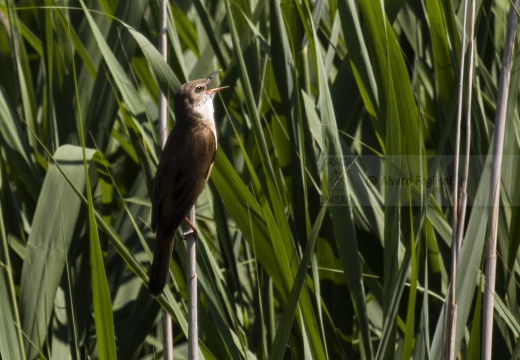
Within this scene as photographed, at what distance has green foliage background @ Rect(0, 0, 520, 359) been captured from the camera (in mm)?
1822

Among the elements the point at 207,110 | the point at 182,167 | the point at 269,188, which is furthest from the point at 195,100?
the point at 269,188

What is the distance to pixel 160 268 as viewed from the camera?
180 cm

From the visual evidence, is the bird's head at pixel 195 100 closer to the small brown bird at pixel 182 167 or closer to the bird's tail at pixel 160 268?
the small brown bird at pixel 182 167

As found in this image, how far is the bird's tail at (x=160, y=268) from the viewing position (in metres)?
1.77

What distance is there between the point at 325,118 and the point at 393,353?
24.2 inches

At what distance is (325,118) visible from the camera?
195 centimetres

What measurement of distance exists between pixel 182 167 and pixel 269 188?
39cm

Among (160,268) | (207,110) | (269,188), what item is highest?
(207,110)

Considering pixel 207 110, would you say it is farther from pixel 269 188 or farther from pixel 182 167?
pixel 269 188

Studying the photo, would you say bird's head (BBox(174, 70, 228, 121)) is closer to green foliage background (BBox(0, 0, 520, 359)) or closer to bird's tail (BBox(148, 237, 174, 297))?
green foliage background (BBox(0, 0, 520, 359))

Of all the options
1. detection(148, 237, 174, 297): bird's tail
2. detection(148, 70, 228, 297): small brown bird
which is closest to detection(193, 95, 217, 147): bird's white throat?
detection(148, 70, 228, 297): small brown bird

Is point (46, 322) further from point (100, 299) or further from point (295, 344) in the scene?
point (295, 344)

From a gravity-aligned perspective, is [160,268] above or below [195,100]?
below

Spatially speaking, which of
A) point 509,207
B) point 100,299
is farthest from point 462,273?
point 100,299
